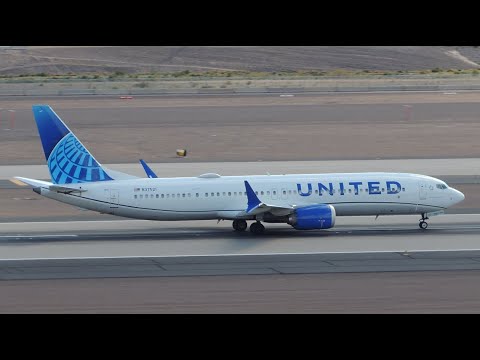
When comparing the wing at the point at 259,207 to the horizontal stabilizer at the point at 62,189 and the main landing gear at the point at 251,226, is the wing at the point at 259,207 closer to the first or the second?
the main landing gear at the point at 251,226

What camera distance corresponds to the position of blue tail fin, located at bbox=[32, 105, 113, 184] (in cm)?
4650

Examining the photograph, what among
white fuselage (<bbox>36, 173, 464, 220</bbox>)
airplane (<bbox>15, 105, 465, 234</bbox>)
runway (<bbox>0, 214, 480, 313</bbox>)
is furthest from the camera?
white fuselage (<bbox>36, 173, 464, 220</bbox>)

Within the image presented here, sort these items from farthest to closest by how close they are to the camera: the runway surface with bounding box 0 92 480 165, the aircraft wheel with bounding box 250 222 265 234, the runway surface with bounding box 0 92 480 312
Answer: the runway surface with bounding box 0 92 480 165, the aircraft wheel with bounding box 250 222 265 234, the runway surface with bounding box 0 92 480 312

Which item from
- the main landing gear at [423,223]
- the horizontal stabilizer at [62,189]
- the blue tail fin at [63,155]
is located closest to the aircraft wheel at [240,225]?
the blue tail fin at [63,155]

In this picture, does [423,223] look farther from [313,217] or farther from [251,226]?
[251,226]

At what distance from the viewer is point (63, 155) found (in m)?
46.5

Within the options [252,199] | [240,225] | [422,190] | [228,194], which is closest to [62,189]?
[228,194]

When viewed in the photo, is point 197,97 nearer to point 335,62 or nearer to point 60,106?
point 60,106

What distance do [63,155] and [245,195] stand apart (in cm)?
943

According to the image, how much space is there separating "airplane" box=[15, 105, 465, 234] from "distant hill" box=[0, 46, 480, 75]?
11734cm

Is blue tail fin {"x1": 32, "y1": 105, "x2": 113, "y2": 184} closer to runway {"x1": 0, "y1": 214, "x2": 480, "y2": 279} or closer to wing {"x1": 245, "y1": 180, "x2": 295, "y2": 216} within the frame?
runway {"x1": 0, "y1": 214, "x2": 480, "y2": 279}

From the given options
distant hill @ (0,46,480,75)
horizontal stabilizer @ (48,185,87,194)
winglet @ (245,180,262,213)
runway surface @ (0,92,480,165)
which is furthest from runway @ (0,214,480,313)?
distant hill @ (0,46,480,75)
